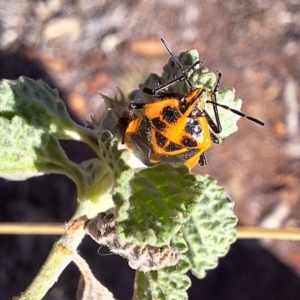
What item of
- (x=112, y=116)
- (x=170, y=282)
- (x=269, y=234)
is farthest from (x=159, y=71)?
(x=170, y=282)

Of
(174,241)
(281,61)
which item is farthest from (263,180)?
(174,241)

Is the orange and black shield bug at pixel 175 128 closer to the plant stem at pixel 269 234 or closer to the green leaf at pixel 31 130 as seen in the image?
the green leaf at pixel 31 130

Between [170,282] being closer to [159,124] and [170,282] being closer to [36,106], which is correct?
[159,124]

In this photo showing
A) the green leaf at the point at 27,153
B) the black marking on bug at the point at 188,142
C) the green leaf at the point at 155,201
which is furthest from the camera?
the green leaf at the point at 27,153

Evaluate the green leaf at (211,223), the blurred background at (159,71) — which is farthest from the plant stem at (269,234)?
the green leaf at (211,223)

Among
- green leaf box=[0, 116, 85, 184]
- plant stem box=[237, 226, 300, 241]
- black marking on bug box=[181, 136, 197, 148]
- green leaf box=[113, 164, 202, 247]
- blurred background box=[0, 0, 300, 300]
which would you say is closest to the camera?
green leaf box=[113, 164, 202, 247]

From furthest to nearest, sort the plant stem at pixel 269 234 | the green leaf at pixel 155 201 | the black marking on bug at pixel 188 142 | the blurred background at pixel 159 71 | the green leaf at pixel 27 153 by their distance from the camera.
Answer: the blurred background at pixel 159 71, the plant stem at pixel 269 234, the green leaf at pixel 27 153, the black marking on bug at pixel 188 142, the green leaf at pixel 155 201

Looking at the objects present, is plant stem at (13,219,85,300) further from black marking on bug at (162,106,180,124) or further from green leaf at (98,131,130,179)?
black marking on bug at (162,106,180,124)

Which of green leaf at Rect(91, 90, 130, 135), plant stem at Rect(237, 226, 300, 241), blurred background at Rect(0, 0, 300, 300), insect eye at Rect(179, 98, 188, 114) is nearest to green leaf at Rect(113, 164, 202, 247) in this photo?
insect eye at Rect(179, 98, 188, 114)
